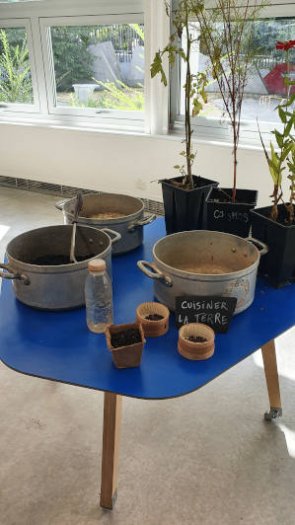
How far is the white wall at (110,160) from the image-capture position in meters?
2.83

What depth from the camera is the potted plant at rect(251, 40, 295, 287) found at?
1.14m

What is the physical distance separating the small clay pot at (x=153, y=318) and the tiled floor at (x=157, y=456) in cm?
61

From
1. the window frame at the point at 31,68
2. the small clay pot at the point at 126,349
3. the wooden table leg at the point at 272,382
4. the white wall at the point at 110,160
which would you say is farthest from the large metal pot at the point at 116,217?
the window frame at the point at 31,68

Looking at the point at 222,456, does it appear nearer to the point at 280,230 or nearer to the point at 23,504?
the point at 23,504

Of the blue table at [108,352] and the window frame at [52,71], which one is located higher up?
the window frame at [52,71]

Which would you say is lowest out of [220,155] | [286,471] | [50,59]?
[286,471]

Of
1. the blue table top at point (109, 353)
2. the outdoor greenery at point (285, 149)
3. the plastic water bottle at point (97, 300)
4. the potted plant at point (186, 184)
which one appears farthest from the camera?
the potted plant at point (186, 184)

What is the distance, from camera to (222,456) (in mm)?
1411

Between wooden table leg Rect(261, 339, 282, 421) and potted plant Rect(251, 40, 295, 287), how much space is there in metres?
0.35

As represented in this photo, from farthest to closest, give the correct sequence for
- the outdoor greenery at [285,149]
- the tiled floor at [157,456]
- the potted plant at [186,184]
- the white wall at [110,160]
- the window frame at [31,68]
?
the window frame at [31,68] < the white wall at [110,160] < the potted plant at [186,184] < the tiled floor at [157,456] < the outdoor greenery at [285,149]

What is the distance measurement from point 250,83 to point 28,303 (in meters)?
2.32

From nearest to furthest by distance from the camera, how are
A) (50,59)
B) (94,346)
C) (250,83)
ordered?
(94,346), (250,83), (50,59)

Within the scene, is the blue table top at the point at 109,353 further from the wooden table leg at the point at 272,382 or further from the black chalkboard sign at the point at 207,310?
the wooden table leg at the point at 272,382

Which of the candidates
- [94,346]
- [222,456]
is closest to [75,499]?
[222,456]
